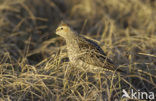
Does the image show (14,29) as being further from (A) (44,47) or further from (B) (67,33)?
(B) (67,33)

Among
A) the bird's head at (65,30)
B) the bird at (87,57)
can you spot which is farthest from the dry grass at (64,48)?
the bird's head at (65,30)

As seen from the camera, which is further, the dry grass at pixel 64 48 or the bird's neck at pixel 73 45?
the bird's neck at pixel 73 45

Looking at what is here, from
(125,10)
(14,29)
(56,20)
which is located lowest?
(14,29)

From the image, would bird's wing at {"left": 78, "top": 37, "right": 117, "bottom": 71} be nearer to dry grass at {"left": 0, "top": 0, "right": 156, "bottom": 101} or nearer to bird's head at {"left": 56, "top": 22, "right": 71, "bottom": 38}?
dry grass at {"left": 0, "top": 0, "right": 156, "bottom": 101}

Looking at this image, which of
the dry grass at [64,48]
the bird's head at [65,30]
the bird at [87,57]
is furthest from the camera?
the bird's head at [65,30]

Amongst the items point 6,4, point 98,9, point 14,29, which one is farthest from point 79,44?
point 98,9

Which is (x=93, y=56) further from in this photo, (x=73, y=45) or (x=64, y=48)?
(x=64, y=48)

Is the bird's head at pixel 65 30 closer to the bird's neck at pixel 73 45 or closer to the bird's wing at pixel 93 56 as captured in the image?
the bird's neck at pixel 73 45

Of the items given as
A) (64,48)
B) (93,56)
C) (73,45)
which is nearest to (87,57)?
(93,56)

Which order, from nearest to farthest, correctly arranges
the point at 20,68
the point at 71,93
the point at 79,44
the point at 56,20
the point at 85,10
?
the point at 71,93, the point at 79,44, the point at 20,68, the point at 56,20, the point at 85,10
